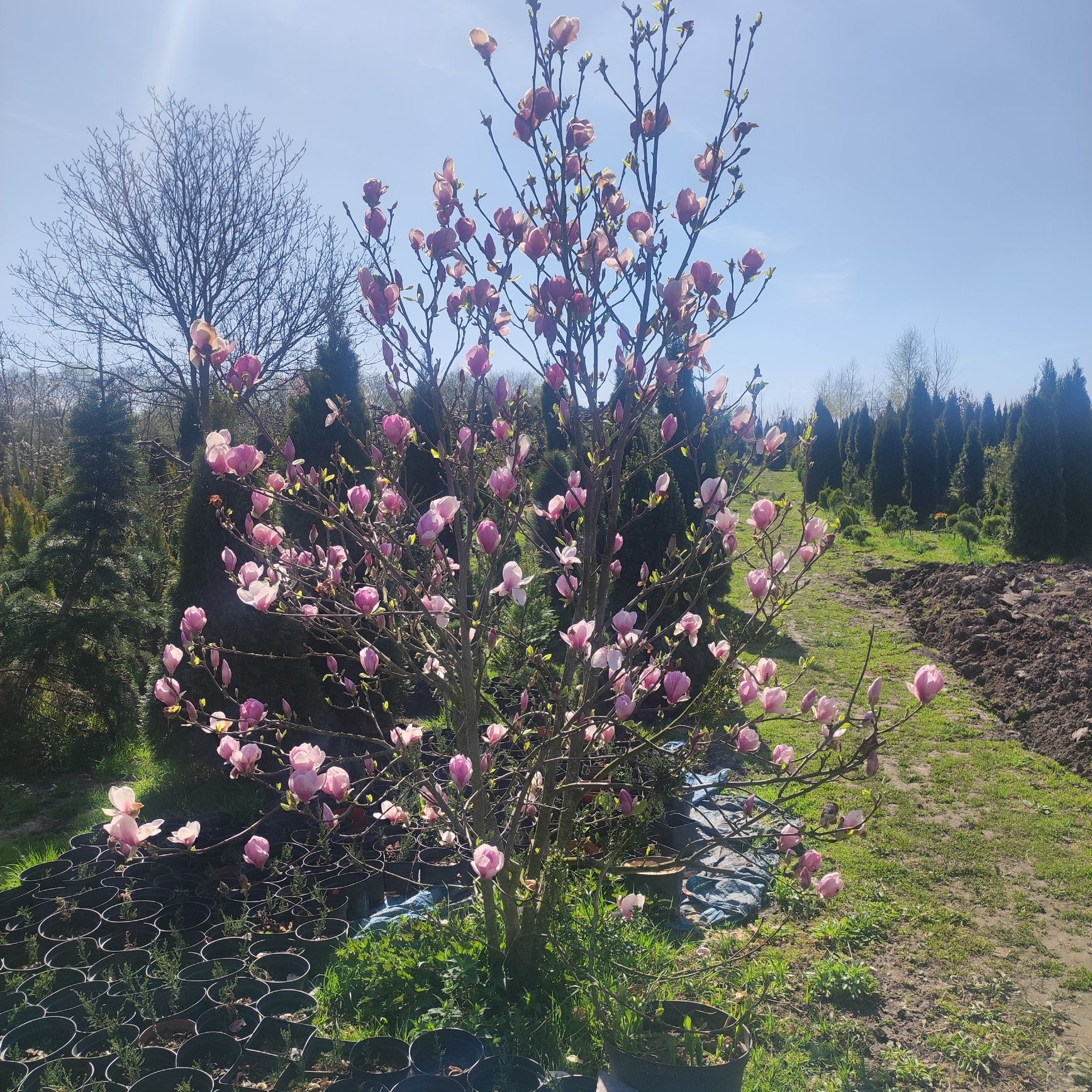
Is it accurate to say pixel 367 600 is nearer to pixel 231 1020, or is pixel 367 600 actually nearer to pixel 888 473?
pixel 231 1020

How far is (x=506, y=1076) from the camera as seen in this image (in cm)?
206

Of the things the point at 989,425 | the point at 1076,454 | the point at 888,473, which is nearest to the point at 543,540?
the point at 1076,454

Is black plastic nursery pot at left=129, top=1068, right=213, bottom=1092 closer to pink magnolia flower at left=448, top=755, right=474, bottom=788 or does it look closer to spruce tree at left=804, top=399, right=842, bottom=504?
pink magnolia flower at left=448, top=755, right=474, bottom=788

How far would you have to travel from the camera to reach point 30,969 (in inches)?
110

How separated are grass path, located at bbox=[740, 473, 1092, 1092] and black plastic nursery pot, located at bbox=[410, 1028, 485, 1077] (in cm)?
79

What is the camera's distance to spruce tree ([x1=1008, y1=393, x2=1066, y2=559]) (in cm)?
1226

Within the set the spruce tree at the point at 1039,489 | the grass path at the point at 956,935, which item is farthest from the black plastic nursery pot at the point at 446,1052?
the spruce tree at the point at 1039,489

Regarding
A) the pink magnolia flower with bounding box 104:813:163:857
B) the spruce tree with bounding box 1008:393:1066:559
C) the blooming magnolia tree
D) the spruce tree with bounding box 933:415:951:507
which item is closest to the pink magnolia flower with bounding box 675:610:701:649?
the blooming magnolia tree

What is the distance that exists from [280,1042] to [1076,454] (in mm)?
14727

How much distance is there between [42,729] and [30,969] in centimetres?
325

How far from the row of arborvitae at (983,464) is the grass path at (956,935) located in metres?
1.97

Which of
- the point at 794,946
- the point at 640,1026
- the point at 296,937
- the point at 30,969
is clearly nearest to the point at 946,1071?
the point at 794,946

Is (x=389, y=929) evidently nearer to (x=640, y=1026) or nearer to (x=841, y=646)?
(x=640, y=1026)

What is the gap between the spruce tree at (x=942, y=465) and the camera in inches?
739
